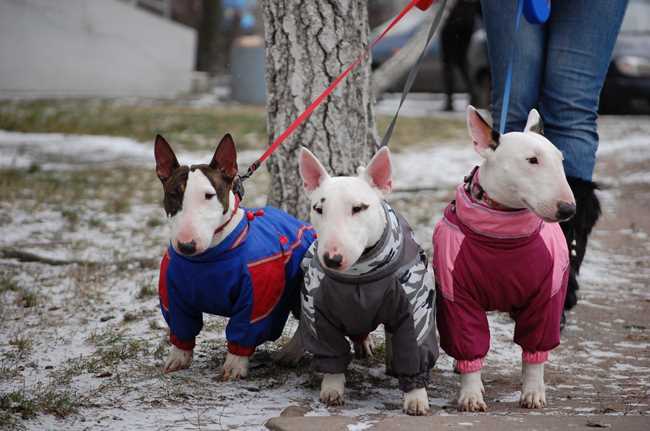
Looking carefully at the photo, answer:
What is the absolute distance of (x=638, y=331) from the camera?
421cm

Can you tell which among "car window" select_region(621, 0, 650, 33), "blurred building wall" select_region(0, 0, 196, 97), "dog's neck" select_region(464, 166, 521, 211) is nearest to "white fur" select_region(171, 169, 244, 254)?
"dog's neck" select_region(464, 166, 521, 211)

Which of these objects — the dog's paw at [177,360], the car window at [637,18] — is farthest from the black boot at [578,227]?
the car window at [637,18]

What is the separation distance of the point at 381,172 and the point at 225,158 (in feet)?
2.16

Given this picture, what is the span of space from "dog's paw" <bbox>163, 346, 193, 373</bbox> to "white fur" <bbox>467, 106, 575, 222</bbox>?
4.62 feet

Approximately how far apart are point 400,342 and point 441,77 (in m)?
14.3

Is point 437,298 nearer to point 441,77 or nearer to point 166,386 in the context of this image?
point 166,386

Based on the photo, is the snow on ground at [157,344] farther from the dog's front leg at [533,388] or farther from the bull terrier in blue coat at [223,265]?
the bull terrier in blue coat at [223,265]

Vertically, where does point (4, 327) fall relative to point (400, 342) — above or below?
below

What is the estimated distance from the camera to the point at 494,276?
10.1ft

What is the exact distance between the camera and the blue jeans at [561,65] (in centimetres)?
364

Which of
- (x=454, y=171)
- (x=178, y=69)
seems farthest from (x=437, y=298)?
(x=178, y=69)

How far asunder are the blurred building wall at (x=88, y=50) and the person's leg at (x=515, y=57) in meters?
15.1

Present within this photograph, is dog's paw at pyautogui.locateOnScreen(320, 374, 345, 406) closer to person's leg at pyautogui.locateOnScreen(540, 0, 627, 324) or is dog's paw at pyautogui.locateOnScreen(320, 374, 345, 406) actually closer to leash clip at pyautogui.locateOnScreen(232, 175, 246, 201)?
leash clip at pyautogui.locateOnScreen(232, 175, 246, 201)

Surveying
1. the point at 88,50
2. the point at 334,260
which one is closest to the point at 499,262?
the point at 334,260
